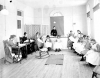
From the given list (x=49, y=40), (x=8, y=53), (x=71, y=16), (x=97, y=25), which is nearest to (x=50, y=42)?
(x=49, y=40)

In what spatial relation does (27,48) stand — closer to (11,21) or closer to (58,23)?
(11,21)

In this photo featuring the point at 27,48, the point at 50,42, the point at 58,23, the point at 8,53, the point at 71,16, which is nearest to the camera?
the point at 8,53

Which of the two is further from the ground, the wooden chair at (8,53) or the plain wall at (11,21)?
the plain wall at (11,21)

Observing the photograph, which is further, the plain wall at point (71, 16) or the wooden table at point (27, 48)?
the plain wall at point (71, 16)

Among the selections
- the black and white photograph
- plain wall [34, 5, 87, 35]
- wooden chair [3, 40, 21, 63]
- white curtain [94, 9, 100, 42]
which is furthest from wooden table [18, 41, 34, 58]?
plain wall [34, 5, 87, 35]

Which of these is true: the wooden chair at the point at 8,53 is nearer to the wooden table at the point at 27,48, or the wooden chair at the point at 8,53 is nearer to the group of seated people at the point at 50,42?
the wooden table at the point at 27,48

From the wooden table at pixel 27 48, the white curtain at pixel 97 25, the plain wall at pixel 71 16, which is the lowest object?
the wooden table at pixel 27 48

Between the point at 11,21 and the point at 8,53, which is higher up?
the point at 11,21

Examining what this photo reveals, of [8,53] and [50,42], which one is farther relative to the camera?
[50,42]

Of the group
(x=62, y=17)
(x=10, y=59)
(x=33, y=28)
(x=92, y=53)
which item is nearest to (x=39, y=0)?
(x=33, y=28)

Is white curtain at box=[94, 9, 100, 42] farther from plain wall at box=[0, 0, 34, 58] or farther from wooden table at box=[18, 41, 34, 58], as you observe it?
plain wall at box=[0, 0, 34, 58]

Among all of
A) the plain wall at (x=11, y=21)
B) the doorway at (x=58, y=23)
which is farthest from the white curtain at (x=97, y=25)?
the plain wall at (x=11, y=21)

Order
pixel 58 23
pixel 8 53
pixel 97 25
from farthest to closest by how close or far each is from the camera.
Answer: pixel 58 23
pixel 97 25
pixel 8 53

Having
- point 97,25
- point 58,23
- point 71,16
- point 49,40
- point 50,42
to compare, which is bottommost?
point 50,42
